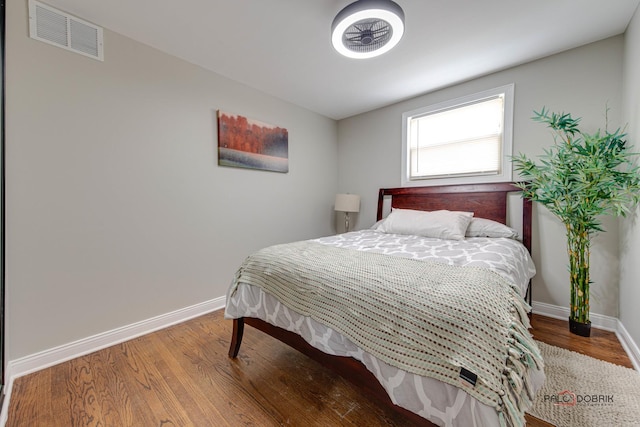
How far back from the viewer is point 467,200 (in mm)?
2730

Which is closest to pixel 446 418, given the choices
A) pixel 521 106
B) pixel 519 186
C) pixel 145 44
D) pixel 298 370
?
pixel 298 370

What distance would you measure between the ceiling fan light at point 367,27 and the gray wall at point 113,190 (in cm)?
145

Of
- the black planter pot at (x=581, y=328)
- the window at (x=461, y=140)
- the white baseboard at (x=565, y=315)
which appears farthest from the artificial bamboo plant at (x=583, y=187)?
the window at (x=461, y=140)

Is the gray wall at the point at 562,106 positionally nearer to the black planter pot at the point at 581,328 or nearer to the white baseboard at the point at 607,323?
the white baseboard at the point at 607,323

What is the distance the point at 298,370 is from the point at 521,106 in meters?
3.04

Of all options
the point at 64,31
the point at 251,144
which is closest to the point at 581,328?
the point at 251,144

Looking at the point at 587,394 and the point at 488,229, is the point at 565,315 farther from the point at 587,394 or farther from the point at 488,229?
the point at 587,394

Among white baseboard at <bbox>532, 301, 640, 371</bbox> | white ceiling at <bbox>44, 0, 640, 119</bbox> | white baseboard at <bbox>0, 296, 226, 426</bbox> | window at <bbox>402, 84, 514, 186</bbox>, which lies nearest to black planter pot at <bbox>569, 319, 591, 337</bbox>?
white baseboard at <bbox>532, 301, 640, 371</bbox>

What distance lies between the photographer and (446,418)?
84 cm

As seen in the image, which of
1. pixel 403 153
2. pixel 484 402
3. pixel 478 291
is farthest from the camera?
pixel 403 153

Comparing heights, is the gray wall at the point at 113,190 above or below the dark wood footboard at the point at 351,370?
above

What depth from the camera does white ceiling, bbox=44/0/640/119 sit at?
1698mm

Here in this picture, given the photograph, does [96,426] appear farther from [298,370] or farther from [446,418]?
[446,418]

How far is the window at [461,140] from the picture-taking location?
2.56 m
